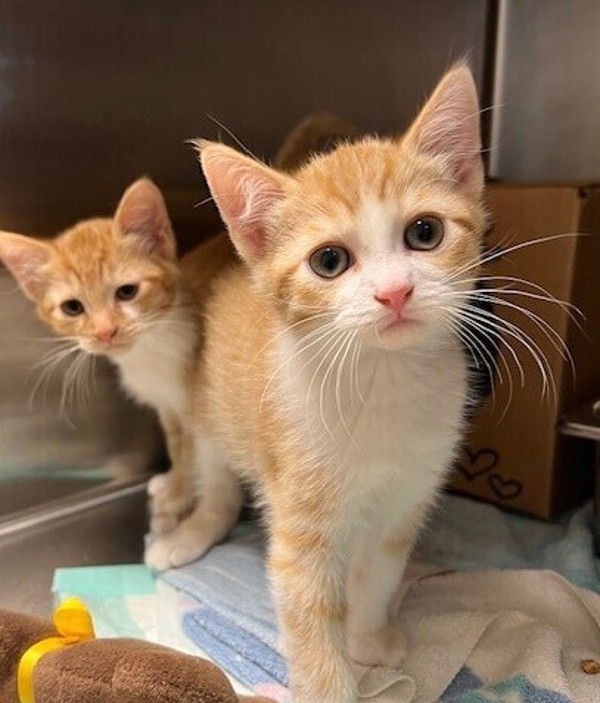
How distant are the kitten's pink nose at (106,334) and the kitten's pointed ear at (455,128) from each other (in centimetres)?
53

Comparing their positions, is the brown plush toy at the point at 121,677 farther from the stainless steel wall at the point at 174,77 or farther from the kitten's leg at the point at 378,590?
the stainless steel wall at the point at 174,77

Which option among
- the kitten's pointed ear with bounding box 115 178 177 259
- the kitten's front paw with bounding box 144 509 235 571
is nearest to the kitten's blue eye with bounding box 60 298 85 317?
the kitten's pointed ear with bounding box 115 178 177 259

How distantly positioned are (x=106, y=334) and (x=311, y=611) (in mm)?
502

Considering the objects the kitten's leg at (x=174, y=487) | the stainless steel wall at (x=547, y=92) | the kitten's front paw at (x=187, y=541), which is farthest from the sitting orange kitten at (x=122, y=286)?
the stainless steel wall at (x=547, y=92)

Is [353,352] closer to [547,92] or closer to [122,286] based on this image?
[122,286]

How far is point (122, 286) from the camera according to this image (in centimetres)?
130

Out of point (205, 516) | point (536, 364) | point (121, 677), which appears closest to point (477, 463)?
point (536, 364)

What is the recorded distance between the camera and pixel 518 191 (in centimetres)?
136

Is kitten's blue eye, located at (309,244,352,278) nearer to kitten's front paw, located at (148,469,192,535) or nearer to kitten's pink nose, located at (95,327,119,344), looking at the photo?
kitten's pink nose, located at (95,327,119,344)

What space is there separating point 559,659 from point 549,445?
394mm

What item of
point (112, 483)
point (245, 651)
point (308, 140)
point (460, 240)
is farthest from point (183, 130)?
point (245, 651)

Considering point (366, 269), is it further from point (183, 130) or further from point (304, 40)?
point (304, 40)

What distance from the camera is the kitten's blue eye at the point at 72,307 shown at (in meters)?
1.30

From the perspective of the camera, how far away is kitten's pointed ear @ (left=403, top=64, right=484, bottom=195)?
0.92m
